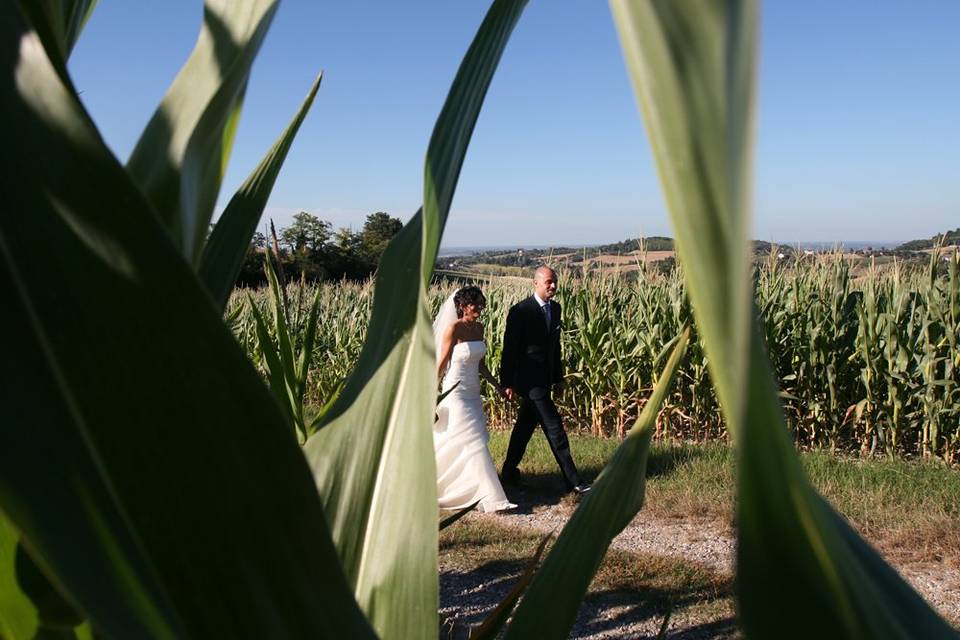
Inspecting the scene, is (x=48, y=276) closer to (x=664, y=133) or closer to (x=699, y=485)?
(x=664, y=133)

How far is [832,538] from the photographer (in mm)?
172

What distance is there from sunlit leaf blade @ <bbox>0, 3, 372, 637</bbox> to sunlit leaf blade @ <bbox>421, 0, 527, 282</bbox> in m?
0.19

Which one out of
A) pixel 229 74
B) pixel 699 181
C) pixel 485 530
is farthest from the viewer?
pixel 485 530

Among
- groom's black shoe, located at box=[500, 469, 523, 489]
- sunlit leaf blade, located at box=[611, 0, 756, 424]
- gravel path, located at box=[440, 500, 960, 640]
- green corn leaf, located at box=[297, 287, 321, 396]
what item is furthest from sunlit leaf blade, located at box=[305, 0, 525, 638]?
groom's black shoe, located at box=[500, 469, 523, 489]

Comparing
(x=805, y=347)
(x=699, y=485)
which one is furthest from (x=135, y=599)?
(x=805, y=347)

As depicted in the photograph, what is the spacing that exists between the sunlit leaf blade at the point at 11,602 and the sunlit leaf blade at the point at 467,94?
226 mm

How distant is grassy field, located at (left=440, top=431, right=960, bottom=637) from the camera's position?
15.1 ft

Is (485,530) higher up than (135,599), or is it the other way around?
(135,599)

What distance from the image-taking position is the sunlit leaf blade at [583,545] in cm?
44

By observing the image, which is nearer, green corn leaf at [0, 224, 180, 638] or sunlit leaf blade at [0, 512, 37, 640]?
green corn leaf at [0, 224, 180, 638]

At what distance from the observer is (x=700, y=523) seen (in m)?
5.69

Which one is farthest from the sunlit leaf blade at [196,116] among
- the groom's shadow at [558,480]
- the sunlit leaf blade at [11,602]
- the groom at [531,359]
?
the groom at [531,359]

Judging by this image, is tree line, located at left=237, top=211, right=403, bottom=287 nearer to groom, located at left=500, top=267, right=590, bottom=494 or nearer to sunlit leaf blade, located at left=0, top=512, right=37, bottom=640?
groom, located at left=500, top=267, right=590, bottom=494

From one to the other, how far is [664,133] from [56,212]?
6.6 inches
